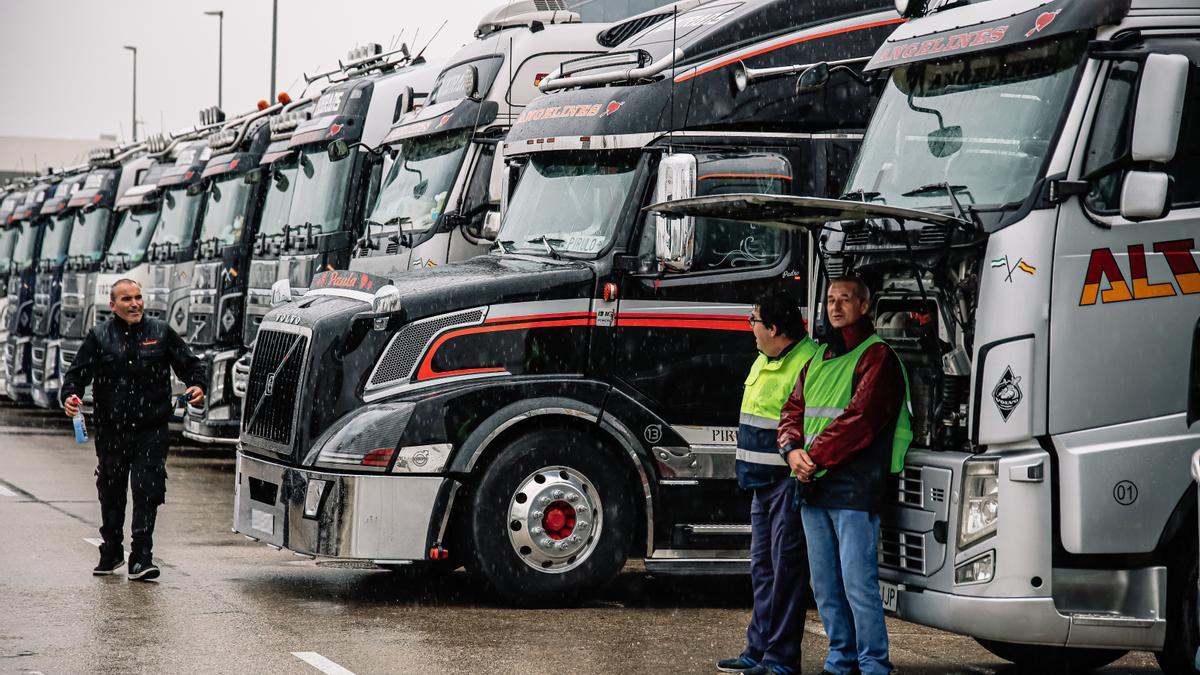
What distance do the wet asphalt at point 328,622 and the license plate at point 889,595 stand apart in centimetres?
75

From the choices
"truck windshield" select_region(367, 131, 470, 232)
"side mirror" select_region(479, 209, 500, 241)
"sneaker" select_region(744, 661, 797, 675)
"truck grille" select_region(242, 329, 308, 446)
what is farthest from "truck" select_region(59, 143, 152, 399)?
"sneaker" select_region(744, 661, 797, 675)

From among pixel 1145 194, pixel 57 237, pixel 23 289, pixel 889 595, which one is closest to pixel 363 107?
pixel 889 595

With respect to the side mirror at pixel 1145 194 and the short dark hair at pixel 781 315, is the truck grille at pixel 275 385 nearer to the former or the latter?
the short dark hair at pixel 781 315

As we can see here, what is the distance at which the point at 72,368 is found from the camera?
37.3 feet

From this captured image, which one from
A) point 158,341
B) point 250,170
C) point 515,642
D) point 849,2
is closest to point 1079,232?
point 515,642

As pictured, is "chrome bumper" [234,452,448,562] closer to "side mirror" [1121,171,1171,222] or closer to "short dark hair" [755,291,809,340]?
"short dark hair" [755,291,809,340]

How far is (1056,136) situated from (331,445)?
4.55 metres

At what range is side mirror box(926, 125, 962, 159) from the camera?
828 centimetres

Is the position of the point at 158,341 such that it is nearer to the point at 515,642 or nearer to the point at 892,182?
the point at 515,642

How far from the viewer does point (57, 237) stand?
27625mm

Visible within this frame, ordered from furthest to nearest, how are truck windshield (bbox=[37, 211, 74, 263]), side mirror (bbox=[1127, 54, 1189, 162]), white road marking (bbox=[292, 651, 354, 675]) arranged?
1. truck windshield (bbox=[37, 211, 74, 263])
2. white road marking (bbox=[292, 651, 354, 675])
3. side mirror (bbox=[1127, 54, 1189, 162])

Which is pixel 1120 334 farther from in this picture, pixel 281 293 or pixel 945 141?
pixel 281 293

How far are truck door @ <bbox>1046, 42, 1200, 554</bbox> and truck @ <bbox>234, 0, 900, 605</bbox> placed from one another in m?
2.77

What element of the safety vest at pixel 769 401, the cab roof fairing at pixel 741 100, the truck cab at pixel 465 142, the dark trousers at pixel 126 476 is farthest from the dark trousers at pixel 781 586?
the truck cab at pixel 465 142
